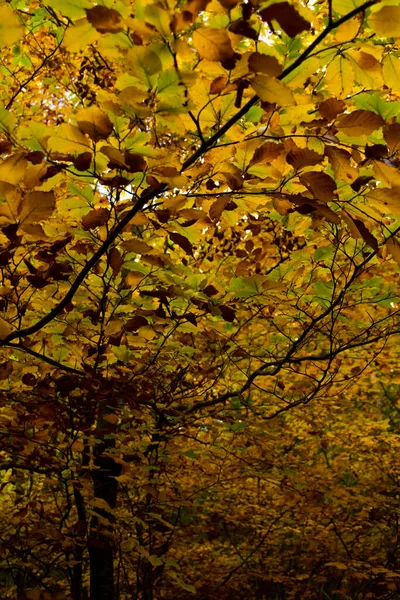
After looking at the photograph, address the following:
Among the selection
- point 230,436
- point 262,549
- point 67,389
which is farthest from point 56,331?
point 262,549

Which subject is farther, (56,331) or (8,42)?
(56,331)

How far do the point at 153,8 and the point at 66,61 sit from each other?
476 centimetres

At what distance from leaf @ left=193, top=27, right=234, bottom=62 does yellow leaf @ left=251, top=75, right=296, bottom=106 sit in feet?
0.31

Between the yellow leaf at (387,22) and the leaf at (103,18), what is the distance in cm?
55

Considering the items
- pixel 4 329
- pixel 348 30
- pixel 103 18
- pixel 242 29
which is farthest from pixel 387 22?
pixel 4 329

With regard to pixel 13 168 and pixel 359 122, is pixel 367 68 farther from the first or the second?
pixel 13 168

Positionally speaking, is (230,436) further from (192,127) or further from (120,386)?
(192,127)

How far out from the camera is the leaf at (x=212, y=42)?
1027mm

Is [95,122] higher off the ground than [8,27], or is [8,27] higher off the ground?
[8,27]

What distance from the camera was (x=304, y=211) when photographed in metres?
1.48

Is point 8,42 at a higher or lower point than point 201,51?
higher

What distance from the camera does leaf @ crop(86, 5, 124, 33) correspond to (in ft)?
3.32

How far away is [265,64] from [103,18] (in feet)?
1.12

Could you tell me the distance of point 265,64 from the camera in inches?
42.3
